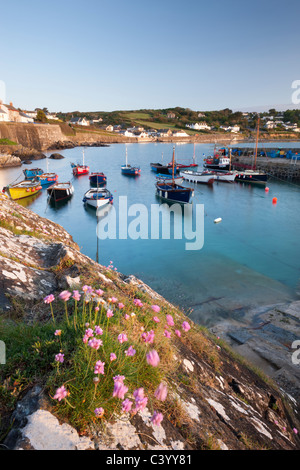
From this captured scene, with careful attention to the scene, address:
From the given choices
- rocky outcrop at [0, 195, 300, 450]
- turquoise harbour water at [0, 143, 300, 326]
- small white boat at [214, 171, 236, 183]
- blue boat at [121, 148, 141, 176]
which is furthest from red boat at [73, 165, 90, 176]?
rocky outcrop at [0, 195, 300, 450]

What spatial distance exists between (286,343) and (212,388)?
653 cm

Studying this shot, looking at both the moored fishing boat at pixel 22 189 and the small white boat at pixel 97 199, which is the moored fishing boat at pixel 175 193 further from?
the moored fishing boat at pixel 22 189

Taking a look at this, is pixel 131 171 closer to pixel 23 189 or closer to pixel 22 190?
pixel 23 189

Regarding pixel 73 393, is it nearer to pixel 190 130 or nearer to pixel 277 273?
pixel 277 273

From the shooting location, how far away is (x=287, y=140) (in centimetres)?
15662

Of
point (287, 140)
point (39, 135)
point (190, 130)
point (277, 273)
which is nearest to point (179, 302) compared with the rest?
point (277, 273)

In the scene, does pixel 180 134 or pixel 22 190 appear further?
pixel 180 134

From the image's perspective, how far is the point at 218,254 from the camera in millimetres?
18422

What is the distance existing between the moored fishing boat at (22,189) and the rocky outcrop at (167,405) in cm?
2900

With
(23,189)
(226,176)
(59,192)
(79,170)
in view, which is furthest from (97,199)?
(226,176)

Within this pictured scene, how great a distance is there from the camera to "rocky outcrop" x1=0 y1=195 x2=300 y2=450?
67.5 inches

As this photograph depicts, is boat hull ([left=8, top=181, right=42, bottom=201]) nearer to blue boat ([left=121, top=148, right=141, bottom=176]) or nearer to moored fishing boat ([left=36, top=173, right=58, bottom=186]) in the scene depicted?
moored fishing boat ([left=36, top=173, right=58, bottom=186])

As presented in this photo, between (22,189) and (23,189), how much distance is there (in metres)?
0.11

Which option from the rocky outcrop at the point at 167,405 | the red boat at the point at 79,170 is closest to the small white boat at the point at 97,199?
the red boat at the point at 79,170
